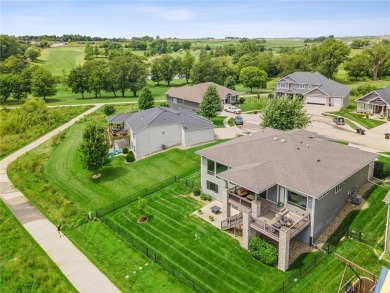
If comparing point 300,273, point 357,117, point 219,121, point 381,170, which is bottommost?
point 300,273

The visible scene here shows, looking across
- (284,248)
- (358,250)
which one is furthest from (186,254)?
(358,250)

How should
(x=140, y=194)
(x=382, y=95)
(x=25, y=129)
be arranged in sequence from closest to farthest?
(x=140, y=194)
(x=382, y=95)
(x=25, y=129)

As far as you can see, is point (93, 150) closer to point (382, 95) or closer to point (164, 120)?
point (164, 120)

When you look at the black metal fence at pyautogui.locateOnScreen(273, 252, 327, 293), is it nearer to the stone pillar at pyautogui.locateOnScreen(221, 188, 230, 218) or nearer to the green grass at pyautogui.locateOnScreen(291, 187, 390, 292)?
the green grass at pyautogui.locateOnScreen(291, 187, 390, 292)

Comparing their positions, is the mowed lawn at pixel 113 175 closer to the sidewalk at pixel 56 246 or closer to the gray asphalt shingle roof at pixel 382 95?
the sidewalk at pixel 56 246

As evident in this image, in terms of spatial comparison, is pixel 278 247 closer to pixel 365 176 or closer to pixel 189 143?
pixel 365 176

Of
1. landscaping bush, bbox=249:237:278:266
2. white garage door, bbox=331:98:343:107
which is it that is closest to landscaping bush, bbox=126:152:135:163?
landscaping bush, bbox=249:237:278:266
